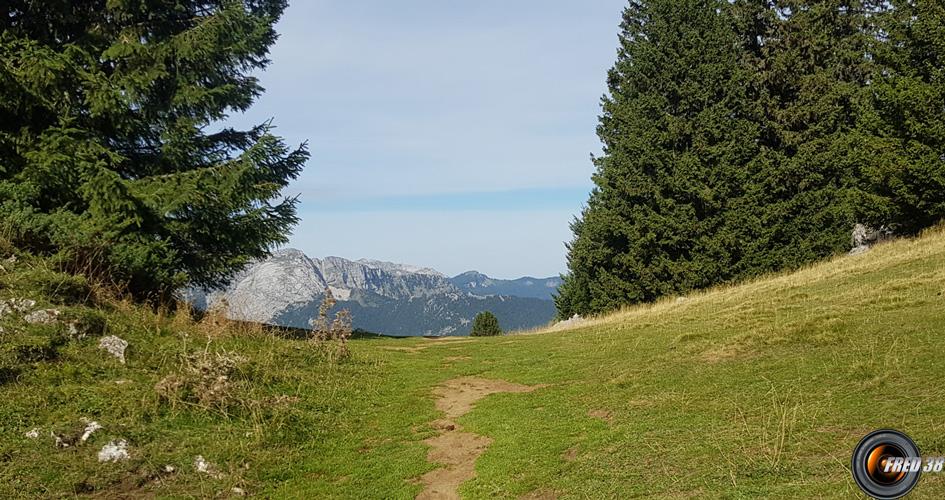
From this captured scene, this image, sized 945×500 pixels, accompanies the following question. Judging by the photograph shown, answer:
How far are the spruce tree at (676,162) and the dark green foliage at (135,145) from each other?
21.2 meters

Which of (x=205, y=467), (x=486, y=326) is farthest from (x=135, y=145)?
(x=486, y=326)

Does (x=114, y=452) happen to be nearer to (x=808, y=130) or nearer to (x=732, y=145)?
(x=732, y=145)

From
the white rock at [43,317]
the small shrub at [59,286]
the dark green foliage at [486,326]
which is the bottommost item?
the dark green foliage at [486,326]

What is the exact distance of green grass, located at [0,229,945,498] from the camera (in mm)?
6172

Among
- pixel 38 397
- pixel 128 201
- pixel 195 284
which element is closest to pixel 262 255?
pixel 195 284

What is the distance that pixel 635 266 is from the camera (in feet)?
108

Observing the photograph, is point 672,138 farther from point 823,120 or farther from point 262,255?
point 262,255

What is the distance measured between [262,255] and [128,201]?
16.5 ft

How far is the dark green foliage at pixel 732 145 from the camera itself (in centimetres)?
3066

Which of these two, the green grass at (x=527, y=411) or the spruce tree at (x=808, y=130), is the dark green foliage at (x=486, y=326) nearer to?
the spruce tree at (x=808, y=130)

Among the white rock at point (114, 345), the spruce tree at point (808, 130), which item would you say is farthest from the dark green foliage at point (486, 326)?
the white rock at point (114, 345)

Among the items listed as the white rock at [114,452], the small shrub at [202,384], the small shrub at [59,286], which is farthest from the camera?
the small shrub at [59,286]

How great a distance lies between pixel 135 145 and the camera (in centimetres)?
1762

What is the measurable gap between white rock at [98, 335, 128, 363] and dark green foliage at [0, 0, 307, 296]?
161 inches
